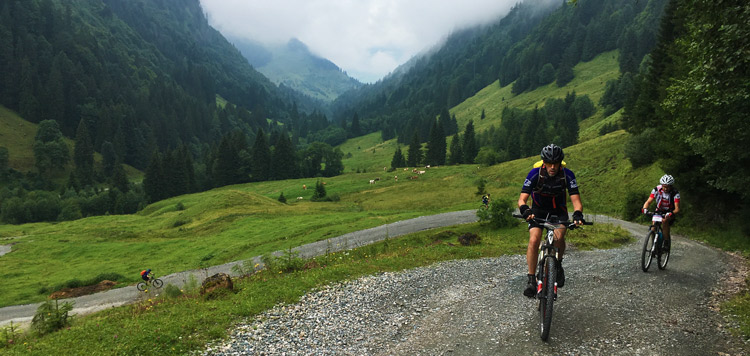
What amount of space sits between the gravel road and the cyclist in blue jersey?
1.25 metres

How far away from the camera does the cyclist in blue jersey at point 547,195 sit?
7609 mm

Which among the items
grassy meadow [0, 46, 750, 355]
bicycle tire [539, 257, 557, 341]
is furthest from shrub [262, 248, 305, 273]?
bicycle tire [539, 257, 557, 341]

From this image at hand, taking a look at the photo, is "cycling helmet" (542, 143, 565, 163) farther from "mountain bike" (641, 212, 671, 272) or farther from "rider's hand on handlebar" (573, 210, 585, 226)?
"mountain bike" (641, 212, 671, 272)

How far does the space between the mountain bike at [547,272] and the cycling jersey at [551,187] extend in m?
0.33

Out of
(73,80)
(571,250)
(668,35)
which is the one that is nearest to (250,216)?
A: (571,250)

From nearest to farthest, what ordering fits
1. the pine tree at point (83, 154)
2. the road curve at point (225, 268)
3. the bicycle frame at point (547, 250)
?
the bicycle frame at point (547, 250) < the road curve at point (225, 268) < the pine tree at point (83, 154)

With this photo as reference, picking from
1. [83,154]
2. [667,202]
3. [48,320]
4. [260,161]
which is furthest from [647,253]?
[83,154]

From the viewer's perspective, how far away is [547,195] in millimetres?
7855

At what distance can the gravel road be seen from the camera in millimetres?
6945

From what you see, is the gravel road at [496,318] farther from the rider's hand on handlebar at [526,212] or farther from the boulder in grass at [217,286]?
the boulder in grass at [217,286]

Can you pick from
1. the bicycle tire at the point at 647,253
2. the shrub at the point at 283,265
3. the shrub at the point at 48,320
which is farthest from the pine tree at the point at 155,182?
the bicycle tire at the point at 647,253

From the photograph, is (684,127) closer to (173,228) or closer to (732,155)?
(732,155)

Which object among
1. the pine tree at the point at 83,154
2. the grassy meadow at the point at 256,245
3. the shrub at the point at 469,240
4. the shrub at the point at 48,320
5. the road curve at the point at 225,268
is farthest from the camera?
the pine tree at the point at 83,154

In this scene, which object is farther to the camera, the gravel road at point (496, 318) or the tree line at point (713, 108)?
the tree line at point (713, 108)
